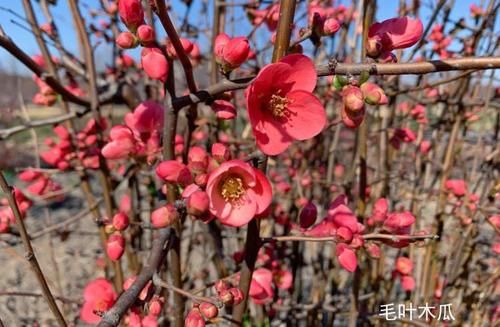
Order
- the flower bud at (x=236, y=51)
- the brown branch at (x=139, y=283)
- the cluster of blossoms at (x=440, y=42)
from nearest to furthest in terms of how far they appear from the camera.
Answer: the brown branch at (x=139, y=283)
the flower bud at (x=236, y=51)
the cluster of blossoms at (x=440, y=42)

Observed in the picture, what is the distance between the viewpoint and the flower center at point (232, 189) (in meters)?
0.85

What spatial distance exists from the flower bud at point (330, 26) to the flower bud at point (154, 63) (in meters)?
0.30

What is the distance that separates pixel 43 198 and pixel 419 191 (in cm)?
167

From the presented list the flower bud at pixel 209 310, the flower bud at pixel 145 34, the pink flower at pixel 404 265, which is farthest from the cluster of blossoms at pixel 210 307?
the pink flower at pixel 404 265

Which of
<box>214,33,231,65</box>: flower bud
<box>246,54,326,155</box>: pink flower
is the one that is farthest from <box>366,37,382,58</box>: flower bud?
<box>214,33,231,65</box>: flower bud

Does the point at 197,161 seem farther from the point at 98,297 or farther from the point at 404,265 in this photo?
the point at 404,265

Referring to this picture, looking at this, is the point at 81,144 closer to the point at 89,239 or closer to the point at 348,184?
the point at 348,184

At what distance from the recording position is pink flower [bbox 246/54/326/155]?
2.46 feet

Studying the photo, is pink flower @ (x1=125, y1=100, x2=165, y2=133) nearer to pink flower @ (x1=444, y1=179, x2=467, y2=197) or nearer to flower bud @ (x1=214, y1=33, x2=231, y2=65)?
flower bud @ (x1=214, y1=33, x2=231, y2=65)

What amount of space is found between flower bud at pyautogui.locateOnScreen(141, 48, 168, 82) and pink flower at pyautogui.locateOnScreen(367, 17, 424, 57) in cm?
35

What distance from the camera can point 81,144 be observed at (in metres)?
1.79

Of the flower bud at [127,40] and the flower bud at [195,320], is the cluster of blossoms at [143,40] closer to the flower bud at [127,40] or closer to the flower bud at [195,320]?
the flower bud at [127,40]

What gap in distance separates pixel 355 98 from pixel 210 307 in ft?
1.42

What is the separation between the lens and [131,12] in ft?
2.57
